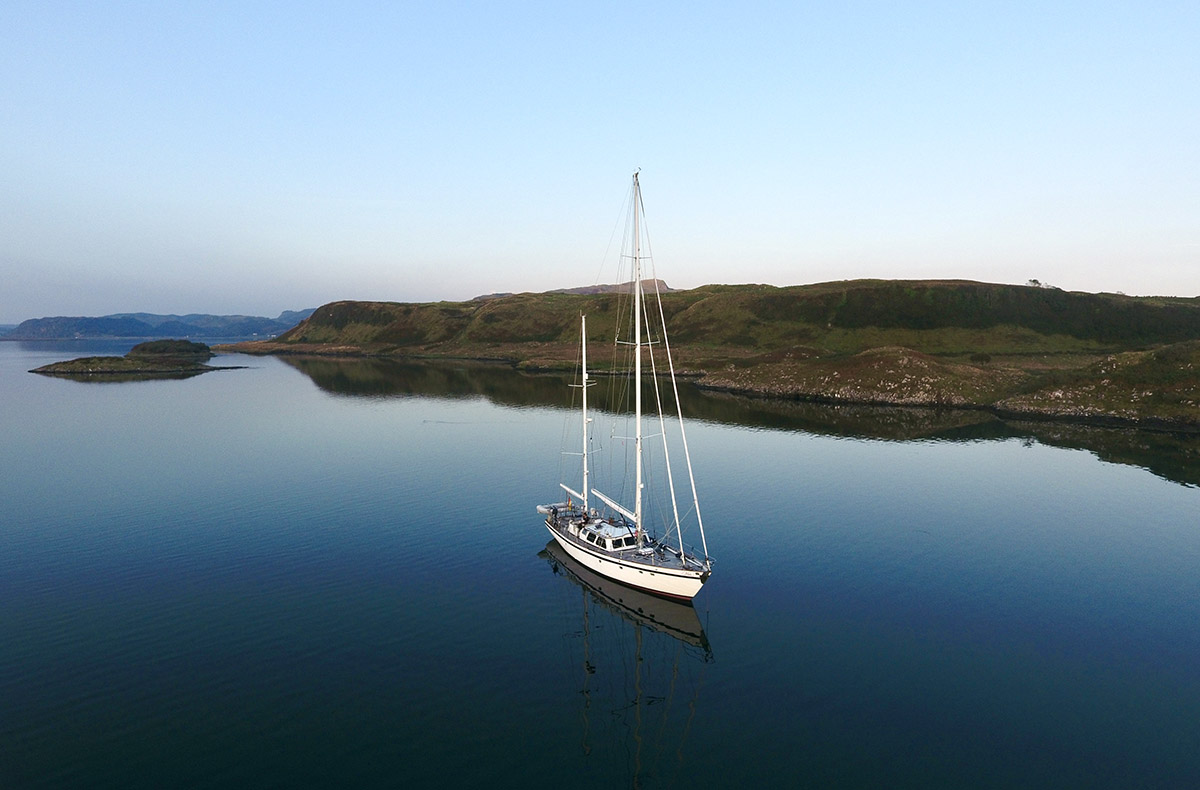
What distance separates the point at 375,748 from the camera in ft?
77.6

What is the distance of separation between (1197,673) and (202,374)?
226 metres

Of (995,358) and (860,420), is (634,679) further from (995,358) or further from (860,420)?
(995,358)

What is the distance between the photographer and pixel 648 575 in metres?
36.6

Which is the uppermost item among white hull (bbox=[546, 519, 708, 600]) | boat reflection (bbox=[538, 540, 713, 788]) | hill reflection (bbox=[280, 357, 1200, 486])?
hill reflection (bbox=[280, 357, 1200, 486])

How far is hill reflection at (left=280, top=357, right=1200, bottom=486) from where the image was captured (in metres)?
74.2

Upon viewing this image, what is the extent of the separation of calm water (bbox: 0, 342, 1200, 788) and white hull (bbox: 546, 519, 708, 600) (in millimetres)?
1725

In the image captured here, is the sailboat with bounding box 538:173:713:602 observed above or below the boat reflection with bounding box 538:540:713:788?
above

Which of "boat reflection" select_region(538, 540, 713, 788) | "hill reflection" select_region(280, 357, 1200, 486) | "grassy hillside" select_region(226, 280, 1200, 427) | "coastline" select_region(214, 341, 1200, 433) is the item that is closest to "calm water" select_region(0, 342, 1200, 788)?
"boat reflection" select_region(538, 540, 713, 788)

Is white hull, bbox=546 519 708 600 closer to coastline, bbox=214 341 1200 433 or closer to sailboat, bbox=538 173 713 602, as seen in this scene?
sailboat, bbox=538 173 713 602

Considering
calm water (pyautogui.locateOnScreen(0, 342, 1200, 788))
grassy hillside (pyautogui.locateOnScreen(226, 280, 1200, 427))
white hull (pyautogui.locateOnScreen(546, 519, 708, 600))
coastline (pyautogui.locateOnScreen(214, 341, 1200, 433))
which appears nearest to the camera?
calm water (pyautogui.locateOnScreen(0, 342, 1200, 788))

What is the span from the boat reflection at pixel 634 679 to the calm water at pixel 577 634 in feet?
0.57

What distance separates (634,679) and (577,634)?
489 centimetres

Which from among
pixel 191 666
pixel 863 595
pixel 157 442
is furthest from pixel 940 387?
pixel 157 442

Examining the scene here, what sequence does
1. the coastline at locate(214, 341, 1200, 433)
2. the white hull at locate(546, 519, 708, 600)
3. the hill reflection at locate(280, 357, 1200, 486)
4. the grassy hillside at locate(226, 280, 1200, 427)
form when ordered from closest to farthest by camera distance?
the white hull at locate(546, 519, 708, 600), the hill reflection at locate(280, 357, 1200, 486), the coastline at locate(214, 341, 1200, 433), the grassy hillside at locate(226, 280, 1200, 427)
